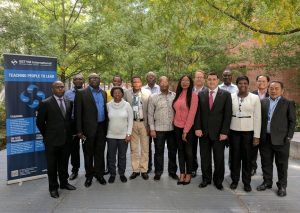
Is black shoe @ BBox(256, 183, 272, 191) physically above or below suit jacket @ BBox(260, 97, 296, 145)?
below

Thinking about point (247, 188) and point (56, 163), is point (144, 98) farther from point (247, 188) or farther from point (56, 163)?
point (247, 188)

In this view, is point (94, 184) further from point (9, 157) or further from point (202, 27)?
point (202, 27)

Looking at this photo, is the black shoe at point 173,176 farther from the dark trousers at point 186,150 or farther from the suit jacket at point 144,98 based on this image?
the suit jacket at point 144,98

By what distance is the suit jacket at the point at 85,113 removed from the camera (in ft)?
20.6

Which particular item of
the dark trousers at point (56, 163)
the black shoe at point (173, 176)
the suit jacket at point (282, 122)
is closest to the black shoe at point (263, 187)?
the suit jacket at point (282, 122)

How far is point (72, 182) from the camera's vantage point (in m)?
6.77

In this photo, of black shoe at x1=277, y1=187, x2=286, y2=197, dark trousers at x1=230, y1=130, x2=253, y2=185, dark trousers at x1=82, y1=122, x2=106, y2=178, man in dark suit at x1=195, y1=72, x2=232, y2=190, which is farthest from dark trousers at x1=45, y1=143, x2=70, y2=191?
black shoe at x1=277, y1=187, x2=286, y2=197

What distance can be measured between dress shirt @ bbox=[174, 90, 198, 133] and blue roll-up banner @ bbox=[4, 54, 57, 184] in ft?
8.51

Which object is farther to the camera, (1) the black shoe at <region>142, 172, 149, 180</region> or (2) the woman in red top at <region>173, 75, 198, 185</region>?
(1) the black shoe at <region>142, 172, 149, 180</region>

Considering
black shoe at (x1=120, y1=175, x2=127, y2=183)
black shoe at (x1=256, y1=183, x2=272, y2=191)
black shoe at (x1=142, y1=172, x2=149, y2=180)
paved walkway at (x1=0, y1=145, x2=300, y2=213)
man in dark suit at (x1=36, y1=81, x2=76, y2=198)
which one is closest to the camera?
paved walkway at (x1=0, y1=145, x2=300, y2=213)

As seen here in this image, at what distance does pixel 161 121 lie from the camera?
21.9 ft

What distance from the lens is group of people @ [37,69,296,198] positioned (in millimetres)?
5898

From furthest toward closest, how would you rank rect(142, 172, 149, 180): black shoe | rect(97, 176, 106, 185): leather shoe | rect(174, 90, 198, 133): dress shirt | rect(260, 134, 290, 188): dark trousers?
rect(142, 172, 149, 180): black shoe
rect(97, 176, 106, 185): leather shoe
rect(174, 90, 198, 133): dress shirt
rect(260, 134, 290, 188): dark trousers

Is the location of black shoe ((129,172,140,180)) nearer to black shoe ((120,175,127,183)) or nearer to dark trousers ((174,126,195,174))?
black shoe ((120,175,127,183))
